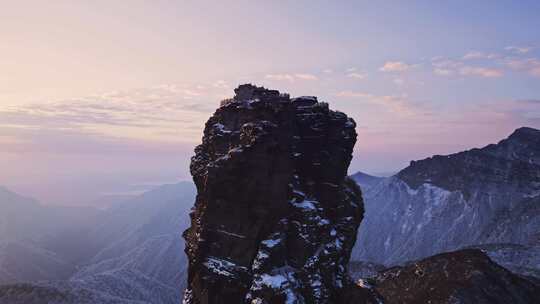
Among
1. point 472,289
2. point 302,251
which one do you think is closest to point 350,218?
point 302,251

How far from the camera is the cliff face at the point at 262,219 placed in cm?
5319

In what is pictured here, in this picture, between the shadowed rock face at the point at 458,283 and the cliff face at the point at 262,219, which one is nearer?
the cliff face at the point at 262,219

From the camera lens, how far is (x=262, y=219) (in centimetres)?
5459

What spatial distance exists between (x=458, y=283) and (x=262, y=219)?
91.5 m

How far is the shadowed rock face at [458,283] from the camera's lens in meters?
122

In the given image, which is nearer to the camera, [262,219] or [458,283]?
[262,219]

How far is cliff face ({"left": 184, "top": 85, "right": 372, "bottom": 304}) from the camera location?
2094 inches

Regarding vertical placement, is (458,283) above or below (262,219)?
below

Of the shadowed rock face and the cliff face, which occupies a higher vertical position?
the cliff face

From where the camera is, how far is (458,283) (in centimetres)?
12588

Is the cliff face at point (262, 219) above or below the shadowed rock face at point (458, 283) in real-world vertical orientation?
above

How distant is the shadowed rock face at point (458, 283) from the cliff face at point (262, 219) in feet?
241

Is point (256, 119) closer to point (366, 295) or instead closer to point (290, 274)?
point (290, 274)

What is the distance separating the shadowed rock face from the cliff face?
73.4 m
